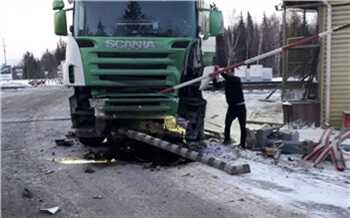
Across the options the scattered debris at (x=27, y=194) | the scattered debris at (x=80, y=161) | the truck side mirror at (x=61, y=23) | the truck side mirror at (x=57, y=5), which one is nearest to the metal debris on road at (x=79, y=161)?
the scattered debris at (x=80, y=161)

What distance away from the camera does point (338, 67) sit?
14484mm

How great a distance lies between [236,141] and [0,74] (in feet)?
187

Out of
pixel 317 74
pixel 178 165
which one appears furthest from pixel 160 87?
pixel 317 74

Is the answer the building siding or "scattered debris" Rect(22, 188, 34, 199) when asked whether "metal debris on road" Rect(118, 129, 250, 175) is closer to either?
"scattered debris" Rect(22, 188, 34, 199)

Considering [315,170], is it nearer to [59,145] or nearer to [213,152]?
[213,152]

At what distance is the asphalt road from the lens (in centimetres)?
627

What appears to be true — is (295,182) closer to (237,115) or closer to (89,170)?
(89,170)

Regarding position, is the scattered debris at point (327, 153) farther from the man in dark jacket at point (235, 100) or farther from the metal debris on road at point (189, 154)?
the man in dark jacket at point (235, 100)

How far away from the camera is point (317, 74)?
595 inches

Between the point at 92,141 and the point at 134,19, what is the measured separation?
254 centimetres

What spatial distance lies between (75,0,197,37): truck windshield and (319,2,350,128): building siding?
6.22 metres

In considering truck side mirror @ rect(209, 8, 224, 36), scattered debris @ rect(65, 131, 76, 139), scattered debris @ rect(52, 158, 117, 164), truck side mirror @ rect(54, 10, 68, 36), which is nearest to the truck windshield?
truck side mirror @ rect(54, 10, 68, 36)

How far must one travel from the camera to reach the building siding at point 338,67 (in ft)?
47.1

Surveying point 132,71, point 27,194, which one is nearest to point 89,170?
point 27,194
